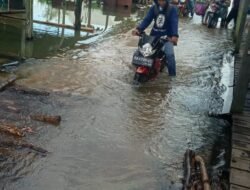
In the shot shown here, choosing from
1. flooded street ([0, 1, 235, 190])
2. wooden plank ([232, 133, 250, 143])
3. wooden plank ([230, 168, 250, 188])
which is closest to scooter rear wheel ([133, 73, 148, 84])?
flooded street ([0, 1, 235, 190])

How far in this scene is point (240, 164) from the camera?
443cm

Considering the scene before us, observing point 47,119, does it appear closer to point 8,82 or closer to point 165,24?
point 8,82

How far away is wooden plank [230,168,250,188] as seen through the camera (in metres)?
4.02

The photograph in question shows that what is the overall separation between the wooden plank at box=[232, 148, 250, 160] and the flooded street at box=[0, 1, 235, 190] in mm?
283

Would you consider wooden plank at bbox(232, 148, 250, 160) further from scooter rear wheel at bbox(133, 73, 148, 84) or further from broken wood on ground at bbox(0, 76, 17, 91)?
broken wood on ground at bbox(0, 76, 17, 91)

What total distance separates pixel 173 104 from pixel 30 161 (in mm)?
3312

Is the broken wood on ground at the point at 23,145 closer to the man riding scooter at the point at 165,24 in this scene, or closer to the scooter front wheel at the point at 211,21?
the man riding scooter at the point at 165,24

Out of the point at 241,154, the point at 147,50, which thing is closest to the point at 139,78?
the point at 147,50

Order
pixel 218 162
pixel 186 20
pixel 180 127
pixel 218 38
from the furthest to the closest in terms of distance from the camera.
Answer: pixel 186 20 → pixel 218 38 → pixel 180 127 → pixel 218 162

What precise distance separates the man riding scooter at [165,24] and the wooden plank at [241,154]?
12.9 feet

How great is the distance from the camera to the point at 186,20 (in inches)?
794

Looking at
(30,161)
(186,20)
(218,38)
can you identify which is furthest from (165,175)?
(186,20)

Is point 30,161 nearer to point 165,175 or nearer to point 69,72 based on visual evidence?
point 165,175

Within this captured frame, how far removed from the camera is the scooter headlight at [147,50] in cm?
799
